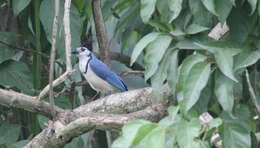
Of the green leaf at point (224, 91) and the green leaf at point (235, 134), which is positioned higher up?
the green leaf at point (224, 91)

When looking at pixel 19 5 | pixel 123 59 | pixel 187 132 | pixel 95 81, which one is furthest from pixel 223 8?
pixel 95 81

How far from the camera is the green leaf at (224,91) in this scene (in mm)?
3129

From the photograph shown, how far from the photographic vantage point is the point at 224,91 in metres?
3.17

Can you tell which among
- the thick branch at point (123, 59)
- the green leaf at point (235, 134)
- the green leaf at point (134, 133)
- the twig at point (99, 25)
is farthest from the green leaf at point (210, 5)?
the thick branch at point (123, 59)

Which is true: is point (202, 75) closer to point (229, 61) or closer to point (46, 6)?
point (229, 61)

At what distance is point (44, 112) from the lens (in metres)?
4.14

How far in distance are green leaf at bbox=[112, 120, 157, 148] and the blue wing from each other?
3079 mm

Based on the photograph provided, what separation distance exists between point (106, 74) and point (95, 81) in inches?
5.9

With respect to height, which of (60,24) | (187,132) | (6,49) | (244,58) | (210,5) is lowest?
(6,49)

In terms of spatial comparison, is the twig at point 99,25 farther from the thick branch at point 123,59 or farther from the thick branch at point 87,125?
the thick branch at point 87,125

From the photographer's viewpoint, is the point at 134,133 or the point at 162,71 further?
the point at 162,71

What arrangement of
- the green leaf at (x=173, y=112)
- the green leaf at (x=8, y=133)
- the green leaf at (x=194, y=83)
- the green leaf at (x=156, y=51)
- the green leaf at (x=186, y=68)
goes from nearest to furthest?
the green leaf at (x=173, y=112), the green leaf at (x=194, y=83), the green leaf at (x=186, y=68), the green leaf at (x=156, y=51), the green leaf at (x=8, y=133)

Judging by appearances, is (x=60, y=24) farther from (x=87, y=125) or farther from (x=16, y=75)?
(x=87, y=125)

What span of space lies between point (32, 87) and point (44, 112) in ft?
4.07
